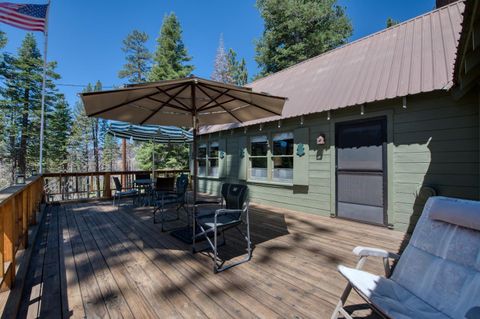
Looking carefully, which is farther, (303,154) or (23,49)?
(23,49)

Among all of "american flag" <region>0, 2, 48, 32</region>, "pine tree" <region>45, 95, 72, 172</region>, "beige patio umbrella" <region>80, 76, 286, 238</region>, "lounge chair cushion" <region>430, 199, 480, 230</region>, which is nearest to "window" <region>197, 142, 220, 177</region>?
"beige patio umbrella" <region>80, 76, 286, 238</region>

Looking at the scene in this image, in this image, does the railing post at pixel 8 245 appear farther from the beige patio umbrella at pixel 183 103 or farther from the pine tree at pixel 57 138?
the pine tree at pixel 57 138

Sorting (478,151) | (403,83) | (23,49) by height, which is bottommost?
(478,151)

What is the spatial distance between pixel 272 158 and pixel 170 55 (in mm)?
12430

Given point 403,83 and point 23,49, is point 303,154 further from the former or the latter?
point 23,49

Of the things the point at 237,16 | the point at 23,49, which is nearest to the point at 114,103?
the point at 237,16

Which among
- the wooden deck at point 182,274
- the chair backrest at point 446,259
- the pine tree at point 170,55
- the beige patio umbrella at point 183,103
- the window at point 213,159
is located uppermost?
the pine tree at point 170,55

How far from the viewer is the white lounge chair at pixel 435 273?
52.0 inches

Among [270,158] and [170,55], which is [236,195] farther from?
[170,55]

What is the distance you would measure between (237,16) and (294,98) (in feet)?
40.8

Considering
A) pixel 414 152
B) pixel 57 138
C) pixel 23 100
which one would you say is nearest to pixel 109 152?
pixel 57 138

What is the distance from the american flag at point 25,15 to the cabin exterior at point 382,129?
19.9 feet

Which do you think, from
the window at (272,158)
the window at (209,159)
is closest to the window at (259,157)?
the window at (272,158)

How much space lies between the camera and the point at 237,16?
14977 millimetres
